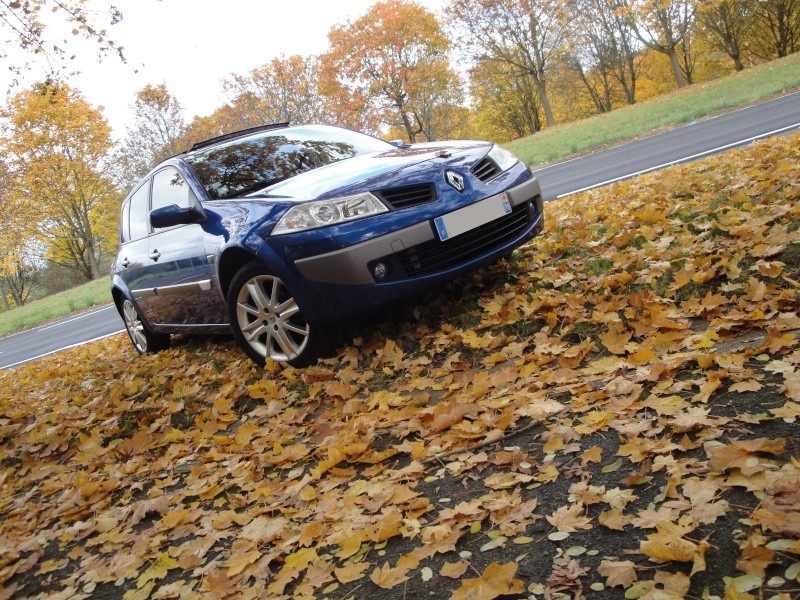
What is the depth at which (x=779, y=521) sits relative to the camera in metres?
1.76

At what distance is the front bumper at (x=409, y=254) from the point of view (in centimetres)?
402

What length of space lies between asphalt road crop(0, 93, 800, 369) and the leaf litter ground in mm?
4861

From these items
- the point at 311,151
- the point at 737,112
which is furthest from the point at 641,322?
the point at 737,112

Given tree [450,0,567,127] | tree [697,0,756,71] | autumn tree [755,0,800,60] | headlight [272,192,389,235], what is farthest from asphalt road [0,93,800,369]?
autumn tree [755,0,800,60]

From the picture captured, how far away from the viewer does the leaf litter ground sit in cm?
196

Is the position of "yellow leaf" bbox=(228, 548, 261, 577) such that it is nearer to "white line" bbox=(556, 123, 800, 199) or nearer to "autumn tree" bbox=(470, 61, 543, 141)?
"white line" bbox=(556, 123, 800, 199)

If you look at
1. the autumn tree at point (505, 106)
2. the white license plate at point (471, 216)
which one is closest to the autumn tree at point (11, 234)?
the autumn tree at point (505, 106)

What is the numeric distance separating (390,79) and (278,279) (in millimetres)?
32514

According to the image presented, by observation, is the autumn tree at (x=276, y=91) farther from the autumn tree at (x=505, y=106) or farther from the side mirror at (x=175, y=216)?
the side mirror at (x=175, y=216)

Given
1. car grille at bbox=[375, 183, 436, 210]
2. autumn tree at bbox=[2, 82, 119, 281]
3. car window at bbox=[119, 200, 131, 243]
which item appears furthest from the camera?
autumn tree at bbox=[2, 82, 119, 281]

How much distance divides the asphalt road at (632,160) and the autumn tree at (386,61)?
21.2 m

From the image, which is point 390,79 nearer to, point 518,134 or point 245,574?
point 518,134

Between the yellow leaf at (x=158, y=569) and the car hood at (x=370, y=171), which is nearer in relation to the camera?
the yellow leaf at (x=158, y=569)

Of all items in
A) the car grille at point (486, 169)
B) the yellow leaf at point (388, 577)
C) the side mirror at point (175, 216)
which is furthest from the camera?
the side mirror at point (175, 216)
